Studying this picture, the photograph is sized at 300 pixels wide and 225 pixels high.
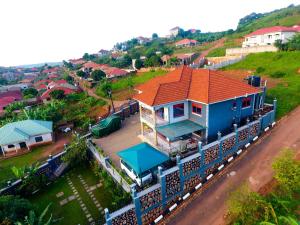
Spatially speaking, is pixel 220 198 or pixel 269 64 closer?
pixel 220 198

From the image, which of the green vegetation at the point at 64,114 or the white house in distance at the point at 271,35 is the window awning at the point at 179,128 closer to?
the green vegetation at the point at 64,114

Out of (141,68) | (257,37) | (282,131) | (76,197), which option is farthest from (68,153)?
(257,37)

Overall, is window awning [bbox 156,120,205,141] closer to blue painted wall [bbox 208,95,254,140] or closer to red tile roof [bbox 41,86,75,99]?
blue painted wall [bbox 208,95,254,140]

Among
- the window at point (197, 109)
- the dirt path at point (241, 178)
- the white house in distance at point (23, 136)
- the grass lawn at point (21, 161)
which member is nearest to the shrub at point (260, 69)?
the dirt path at point (241, 178)

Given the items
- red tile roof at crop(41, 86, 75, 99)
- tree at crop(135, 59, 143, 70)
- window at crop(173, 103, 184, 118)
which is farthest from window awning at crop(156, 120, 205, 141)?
tree at crop(135, 59, 143, 70)

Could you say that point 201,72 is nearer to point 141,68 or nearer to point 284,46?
point 284,46
